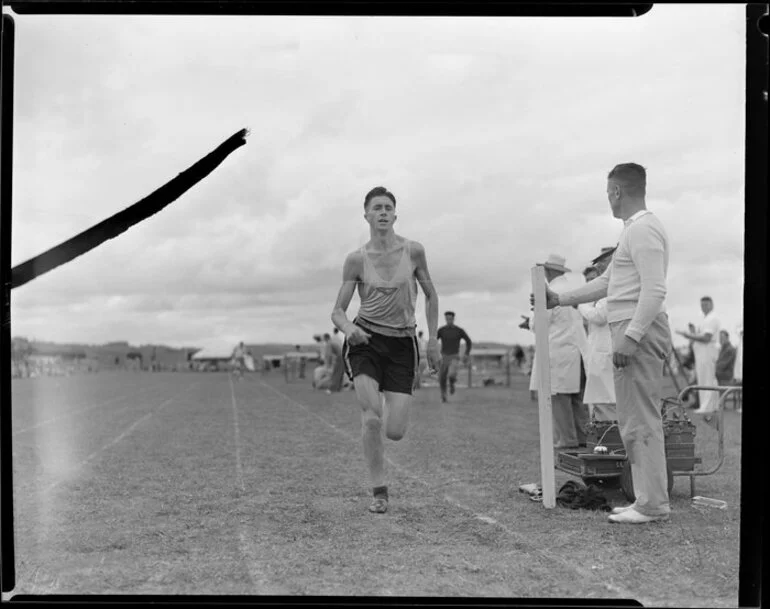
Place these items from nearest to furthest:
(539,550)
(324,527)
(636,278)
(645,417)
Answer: (539,550) → (324,527) → (636,278) → (645,417)

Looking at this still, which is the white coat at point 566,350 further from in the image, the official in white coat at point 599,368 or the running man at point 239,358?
the running man at point 239,358

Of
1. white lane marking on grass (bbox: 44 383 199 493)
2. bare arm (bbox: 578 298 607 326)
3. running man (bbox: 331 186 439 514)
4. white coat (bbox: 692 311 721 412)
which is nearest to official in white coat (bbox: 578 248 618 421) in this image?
bare arm (bbox: 578 298 607 326)

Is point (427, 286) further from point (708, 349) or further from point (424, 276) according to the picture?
point (708, 349)

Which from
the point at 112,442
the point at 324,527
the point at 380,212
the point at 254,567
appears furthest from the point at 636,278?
the point at 112,442

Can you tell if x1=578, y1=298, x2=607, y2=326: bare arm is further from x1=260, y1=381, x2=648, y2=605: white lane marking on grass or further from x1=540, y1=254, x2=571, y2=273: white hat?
x1=540, y1=254, x2=571, y2=273: white hat

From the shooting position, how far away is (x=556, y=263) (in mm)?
3342

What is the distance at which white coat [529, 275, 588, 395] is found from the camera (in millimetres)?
5555

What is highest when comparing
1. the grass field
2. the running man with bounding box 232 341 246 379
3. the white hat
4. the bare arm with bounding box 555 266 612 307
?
the white hat

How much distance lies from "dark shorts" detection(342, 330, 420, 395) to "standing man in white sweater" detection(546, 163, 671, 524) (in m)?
0.73

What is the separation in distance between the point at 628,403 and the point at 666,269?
835mm

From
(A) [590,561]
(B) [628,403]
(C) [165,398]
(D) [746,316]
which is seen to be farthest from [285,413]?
(D) [746,316]

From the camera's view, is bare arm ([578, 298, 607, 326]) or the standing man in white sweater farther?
bare arm ([578, 298, 607, 326])

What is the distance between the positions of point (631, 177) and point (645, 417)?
152 centimetres

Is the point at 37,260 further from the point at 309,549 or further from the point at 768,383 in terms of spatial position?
the point at 768,383
